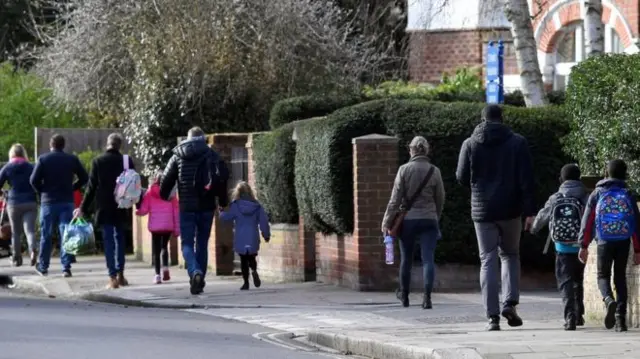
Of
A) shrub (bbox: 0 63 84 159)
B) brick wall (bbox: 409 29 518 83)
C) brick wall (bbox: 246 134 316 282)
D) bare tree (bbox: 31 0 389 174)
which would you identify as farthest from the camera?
brick wall (bbox: 409 29 518 83)

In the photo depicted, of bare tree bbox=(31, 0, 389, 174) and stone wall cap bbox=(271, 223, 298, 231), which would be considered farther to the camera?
bare tree bbox=(31, 0, 389, 174)

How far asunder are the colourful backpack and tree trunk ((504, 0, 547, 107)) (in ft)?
17.0

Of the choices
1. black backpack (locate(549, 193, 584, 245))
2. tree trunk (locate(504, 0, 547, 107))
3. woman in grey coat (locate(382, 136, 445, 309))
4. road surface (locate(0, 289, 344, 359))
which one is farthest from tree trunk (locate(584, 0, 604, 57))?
road surface (locate(0, 289, 344, 359))

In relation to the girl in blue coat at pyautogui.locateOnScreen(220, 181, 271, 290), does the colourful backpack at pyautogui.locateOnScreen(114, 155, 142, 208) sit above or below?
above

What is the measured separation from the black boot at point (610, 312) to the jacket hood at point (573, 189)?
0.98 metres

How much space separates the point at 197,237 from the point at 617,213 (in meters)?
5.91

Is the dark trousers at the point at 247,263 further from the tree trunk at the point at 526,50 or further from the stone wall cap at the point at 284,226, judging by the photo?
the tree trunk at the point at 526,50

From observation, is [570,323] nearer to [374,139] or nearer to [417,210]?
[417,210]

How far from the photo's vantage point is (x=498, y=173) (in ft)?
41.3

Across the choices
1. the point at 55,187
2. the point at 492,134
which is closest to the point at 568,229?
the point at 492,134

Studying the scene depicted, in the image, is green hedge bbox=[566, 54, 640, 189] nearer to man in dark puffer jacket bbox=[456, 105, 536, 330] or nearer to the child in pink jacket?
man in dark puffer jacket bbox=[456, 105, 536, 330]

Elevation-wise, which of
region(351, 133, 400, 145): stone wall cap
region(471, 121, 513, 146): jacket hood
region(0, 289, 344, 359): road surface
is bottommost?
region(0, 289, 344, 359): road surface

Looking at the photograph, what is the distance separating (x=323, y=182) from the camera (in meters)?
17.3

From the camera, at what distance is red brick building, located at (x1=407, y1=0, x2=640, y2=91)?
25906 millimetres
